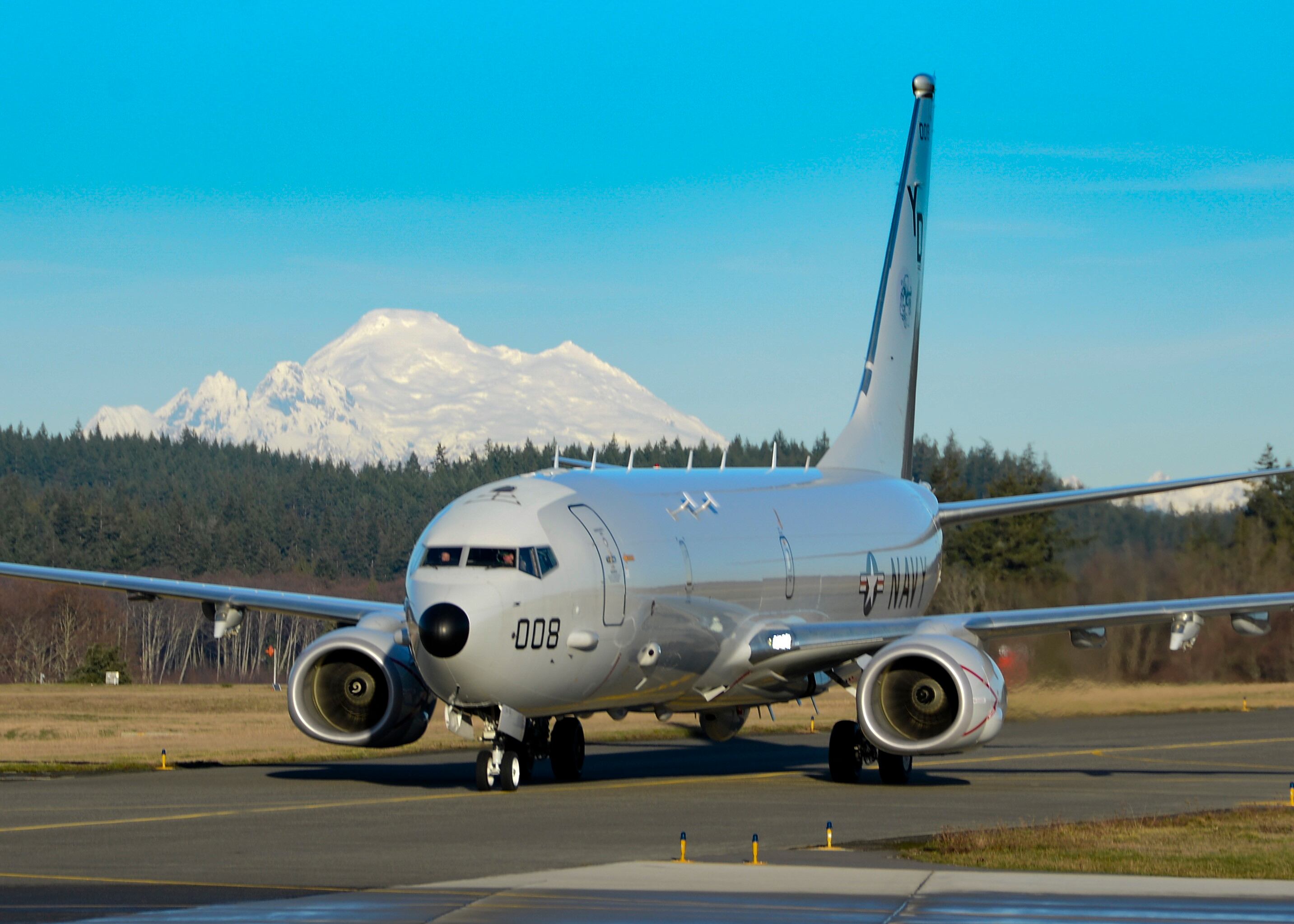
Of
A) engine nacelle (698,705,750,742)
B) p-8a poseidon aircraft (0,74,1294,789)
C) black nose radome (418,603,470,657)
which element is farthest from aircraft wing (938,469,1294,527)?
black nose radome (418,603,470,657)

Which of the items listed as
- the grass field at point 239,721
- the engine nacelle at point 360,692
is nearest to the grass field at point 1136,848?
the engine nacelle at point 360,692

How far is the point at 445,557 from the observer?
23.4 m

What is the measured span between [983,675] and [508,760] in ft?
21.8

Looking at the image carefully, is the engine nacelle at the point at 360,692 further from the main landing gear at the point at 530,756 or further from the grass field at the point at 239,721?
the grass field at the point at 239,721

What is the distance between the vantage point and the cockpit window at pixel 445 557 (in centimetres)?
2334

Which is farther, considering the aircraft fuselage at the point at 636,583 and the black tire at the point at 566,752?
the black tire at the point at 566,752

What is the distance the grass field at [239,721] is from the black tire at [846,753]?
10.6m

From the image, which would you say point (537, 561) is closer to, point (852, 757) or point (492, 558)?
point (492, 558)

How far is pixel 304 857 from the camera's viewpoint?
18047 millimetres

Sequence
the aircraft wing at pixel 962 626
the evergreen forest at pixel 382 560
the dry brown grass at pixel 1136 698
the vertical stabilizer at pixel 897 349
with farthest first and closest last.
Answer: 1. the evergreen forest at pixel 382 560
2. the dry brown grass at pixel 1136 698
3. the vertical stabilizer at pixel 897 349
4. the aircraft wing at pixel 962 626

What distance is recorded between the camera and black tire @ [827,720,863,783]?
27953 mm

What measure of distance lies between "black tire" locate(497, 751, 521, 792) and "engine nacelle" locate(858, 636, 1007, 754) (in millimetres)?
4848

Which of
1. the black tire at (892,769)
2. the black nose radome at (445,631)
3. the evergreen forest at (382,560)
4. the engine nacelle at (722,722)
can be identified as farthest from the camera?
the evergreen forest at (382,560)

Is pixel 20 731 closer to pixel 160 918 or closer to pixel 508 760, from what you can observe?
pixel 508 760
